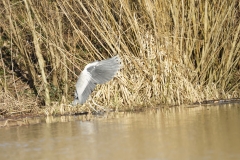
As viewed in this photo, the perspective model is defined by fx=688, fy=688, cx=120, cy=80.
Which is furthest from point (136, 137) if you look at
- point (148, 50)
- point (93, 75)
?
point (148, 50)

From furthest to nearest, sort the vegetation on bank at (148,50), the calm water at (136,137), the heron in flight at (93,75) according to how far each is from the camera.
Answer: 1. the vegetation on bank at (148,50)
2. the heron in flight at (93,75)
3. the calm water at (136,137)

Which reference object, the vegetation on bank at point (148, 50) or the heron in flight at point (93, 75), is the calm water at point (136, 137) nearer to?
the heron in flight at point (93, 75)

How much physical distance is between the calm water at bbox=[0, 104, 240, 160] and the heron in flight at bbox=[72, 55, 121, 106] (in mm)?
654

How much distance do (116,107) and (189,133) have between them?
9.76ft

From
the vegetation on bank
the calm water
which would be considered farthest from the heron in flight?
the calm water

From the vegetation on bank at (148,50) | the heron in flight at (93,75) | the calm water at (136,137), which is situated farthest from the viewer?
the vegetation on bank at (148,50)

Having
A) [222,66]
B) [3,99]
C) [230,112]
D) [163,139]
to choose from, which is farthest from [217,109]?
[3,99]

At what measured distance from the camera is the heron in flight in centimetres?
995

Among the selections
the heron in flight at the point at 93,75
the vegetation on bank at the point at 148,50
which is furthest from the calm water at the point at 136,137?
the vegetation on bank at the point at 148,50

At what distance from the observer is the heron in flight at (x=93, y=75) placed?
9.95 metres

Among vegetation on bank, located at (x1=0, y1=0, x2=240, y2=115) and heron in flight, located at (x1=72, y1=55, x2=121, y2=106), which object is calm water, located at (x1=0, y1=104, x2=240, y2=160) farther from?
vegetation on bank, located at (x1=0, y1=0, x2=240, y2=115)

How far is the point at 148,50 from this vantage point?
1052 centimetres

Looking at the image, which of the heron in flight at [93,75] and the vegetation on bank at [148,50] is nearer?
the heron in flight at [93,75]

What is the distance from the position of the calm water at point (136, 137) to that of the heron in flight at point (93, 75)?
654 mm
